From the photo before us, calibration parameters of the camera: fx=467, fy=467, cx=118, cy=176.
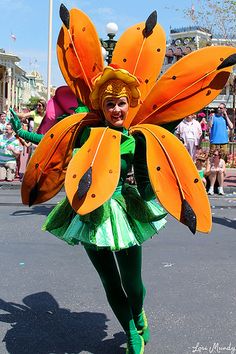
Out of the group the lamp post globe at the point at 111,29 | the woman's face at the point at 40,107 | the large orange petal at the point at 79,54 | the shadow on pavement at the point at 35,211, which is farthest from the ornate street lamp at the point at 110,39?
the large orange petal at the point at 79,54

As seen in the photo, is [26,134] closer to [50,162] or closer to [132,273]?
[50,162]

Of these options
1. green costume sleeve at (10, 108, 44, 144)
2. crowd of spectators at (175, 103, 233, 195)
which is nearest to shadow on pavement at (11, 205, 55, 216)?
crowd of spectators at (175, 103, 233, 195)

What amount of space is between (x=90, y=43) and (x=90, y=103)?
1.21ft

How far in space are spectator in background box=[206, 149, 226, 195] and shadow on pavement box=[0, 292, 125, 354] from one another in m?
6.32

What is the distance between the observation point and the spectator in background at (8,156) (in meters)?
10.5

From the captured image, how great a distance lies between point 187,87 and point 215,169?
270 inches

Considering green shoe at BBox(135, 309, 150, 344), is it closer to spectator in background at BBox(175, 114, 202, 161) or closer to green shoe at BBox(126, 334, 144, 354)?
green shoe at BBox(126, 334, 144, 354)

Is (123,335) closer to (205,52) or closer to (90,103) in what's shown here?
(90,103)

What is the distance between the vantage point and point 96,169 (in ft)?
→ 7.73

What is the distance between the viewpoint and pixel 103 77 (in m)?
2.50

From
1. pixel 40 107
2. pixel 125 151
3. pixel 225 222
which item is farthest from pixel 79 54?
pixel 40 107

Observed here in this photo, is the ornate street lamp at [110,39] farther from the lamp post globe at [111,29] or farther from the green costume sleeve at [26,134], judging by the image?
the green costume sleeve at [26,134]

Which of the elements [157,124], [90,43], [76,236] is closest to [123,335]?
[76,236]

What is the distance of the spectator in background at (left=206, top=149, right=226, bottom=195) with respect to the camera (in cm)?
936
